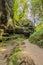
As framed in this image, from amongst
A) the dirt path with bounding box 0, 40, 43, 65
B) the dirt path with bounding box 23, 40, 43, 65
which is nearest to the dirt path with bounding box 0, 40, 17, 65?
the dirt path with bounding box 0, 40, 43, 65

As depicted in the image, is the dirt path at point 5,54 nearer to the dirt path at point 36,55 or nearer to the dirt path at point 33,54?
the dirt path at point 33,54

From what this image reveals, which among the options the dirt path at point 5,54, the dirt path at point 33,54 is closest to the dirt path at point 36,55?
the dirt path at point 33,54

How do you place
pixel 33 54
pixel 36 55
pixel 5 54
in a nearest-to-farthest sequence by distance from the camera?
pixel 36 55
pixel 33 54
pixel 5 54

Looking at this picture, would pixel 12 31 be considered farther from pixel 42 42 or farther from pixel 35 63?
pixel 35 63

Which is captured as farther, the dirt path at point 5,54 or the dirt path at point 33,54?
the dirt path at point 5,54

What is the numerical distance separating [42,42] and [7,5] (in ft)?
44.8

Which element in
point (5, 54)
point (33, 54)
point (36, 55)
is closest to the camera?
point (36, 55)

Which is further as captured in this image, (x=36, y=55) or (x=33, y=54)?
(x=33, y=54)

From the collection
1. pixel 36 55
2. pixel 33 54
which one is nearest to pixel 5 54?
pixel 33 54

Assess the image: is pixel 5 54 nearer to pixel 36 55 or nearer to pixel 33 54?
pixel 33 54

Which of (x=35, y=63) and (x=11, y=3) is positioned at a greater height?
(x=11, y=3)

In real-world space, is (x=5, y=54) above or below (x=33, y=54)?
below

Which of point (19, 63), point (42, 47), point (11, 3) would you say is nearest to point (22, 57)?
point (19, 63)

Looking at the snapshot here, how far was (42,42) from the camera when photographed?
10.7 metres
